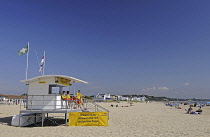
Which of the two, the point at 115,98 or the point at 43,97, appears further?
the point at 115,98

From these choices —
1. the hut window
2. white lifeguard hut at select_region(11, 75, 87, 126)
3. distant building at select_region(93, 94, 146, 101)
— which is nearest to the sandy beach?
white lifeguard hut at select_region(11, 75, 87, 126)

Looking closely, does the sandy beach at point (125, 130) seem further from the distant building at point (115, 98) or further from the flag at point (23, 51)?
the distant building at point (115, 98)

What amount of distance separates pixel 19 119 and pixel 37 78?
2.95m

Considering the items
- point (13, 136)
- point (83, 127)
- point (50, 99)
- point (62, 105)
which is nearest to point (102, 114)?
point (83, 127)

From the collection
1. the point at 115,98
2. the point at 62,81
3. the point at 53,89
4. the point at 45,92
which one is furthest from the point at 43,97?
the point at 115,98

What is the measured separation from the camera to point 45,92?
42.5ft

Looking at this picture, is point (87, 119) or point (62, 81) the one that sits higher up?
point (62, 81)

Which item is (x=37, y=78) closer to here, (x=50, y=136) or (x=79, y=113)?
(x=79, y=113)

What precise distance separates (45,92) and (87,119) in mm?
3441

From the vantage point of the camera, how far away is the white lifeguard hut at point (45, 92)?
1270cm

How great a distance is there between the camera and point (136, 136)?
977 cm

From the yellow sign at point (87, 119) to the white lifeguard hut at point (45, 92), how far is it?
1.24 meters

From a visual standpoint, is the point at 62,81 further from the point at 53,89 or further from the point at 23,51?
the point at 23,51

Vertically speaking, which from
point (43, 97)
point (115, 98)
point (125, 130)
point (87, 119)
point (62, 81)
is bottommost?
point (115, 98)
